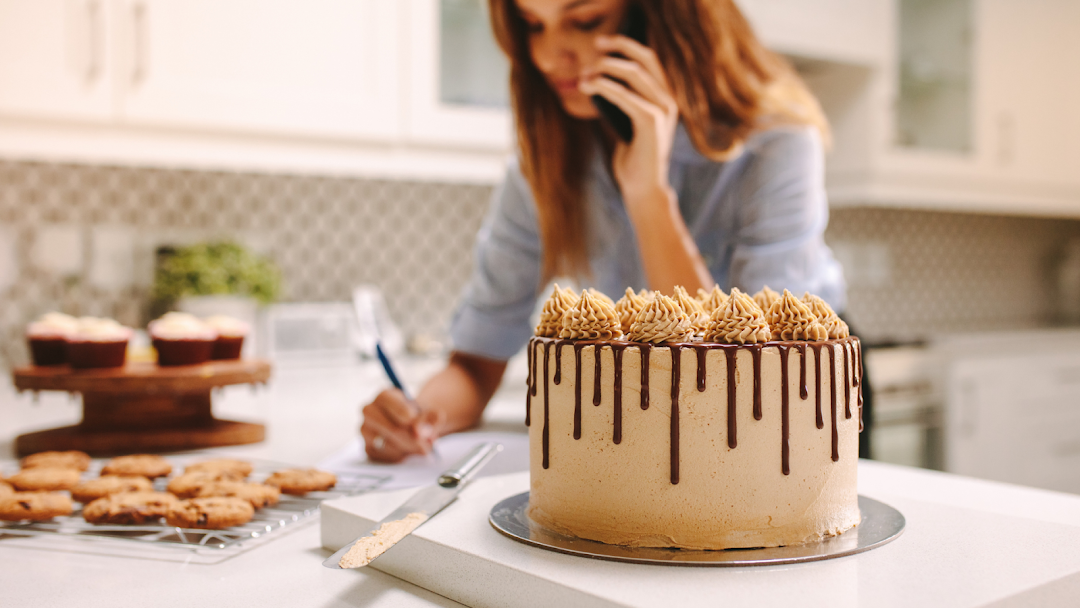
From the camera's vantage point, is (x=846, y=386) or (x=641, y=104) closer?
(x=846, y=386)

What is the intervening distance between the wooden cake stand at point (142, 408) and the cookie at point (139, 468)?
0.72 feet

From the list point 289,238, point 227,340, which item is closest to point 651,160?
point 227,340

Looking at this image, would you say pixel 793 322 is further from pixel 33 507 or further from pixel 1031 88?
pixel 1031 88

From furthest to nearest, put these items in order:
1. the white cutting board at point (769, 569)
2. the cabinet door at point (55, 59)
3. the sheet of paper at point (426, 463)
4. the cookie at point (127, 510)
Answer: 1. the cabinet door at point (55, 59)
2. the sheet of paper at point (426, 463)
3. the cookie at point (127, 510)
4. the white cutting board at point (769, 569)

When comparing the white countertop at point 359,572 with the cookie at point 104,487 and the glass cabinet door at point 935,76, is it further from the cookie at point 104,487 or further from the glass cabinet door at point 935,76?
the glass cabinet door at point 935,76

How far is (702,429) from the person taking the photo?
0.63 m

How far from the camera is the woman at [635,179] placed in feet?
4.14

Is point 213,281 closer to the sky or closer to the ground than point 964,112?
closer to the ground

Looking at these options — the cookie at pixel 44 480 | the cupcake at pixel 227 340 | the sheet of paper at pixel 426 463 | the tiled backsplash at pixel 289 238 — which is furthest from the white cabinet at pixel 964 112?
the cookie at pixel 44 480

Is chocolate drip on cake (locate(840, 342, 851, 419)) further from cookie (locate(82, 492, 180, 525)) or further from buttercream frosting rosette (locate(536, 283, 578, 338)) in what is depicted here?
cookie (locate(82, 492, 180, 525))

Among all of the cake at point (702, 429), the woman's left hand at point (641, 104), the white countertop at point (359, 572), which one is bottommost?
the white countertop at point (359, 572)

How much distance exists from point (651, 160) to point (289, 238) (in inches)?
64.1

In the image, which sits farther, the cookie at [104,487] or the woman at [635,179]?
the woman at [635,179]

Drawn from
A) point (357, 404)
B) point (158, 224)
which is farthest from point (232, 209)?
point (357, 404)
